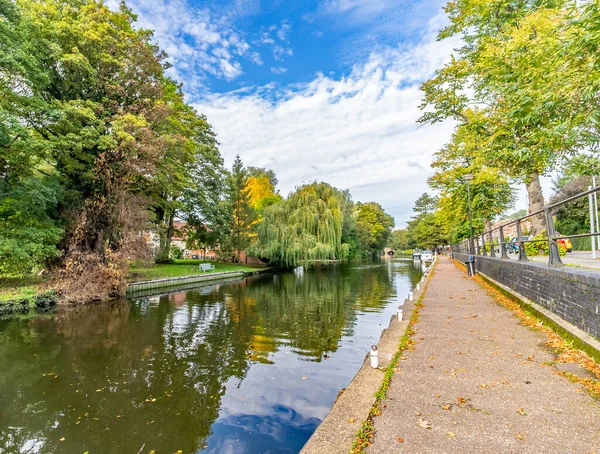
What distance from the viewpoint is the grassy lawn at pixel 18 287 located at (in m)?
11.6

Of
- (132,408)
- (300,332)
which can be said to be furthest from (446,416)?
(300,332)

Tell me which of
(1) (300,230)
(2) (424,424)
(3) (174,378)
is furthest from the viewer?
(1) (300,230)

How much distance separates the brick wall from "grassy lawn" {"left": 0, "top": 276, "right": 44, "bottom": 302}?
1540cm

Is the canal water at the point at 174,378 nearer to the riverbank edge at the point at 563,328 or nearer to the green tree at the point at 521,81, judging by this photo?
the riverbank edge at the point at 563,328

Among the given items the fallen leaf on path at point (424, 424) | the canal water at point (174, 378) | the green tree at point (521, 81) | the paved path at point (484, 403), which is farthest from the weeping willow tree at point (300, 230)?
the fallen leaf on path at point (424, 424)

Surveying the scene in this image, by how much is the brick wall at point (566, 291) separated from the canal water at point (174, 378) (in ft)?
11.2

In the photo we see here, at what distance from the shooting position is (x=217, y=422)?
13.9ft

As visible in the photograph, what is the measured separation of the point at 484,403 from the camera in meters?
3.12

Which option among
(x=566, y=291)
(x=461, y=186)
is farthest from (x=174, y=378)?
(x=461, y=186)

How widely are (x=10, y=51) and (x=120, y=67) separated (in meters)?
5.61

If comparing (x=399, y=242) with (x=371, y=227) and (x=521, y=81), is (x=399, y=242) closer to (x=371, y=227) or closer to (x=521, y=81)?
(x=371, y=227)

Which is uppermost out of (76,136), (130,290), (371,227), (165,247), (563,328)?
(76,136)

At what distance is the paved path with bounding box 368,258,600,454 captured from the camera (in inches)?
98.3

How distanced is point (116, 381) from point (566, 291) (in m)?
7.17
